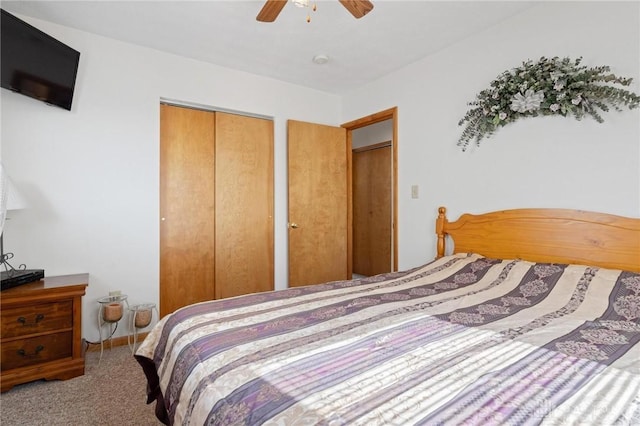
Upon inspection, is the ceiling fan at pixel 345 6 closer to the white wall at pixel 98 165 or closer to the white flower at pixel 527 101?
the white flower at pixel 527 101

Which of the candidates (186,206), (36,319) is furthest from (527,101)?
(36,319)

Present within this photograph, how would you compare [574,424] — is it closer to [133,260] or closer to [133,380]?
[133,380]

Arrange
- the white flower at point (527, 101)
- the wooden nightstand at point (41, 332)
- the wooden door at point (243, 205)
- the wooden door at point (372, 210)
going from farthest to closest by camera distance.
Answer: the wooden door at point (372, 210), the wooden door at point (243, 205), the white flower at point (527, 101), the wooden nightstand at point (41, 332)

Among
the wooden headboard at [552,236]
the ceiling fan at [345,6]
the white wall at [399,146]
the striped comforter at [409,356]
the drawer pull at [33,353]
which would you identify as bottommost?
the drawer pull at [33,353]

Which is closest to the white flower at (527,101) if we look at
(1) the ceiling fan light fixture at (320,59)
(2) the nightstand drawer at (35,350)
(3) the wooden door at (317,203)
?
(1) the ceiling fan light fixture at (320,59)

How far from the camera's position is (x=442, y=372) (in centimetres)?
85

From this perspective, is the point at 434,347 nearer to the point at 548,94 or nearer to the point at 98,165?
the point at 548,94

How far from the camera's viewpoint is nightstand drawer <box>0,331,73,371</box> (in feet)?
6.31

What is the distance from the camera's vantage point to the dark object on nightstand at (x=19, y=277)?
196cm

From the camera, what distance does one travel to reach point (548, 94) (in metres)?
2.03

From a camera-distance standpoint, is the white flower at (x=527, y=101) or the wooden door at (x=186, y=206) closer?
the white flower at (x=527, y=101)

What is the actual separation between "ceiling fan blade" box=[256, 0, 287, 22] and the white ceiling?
380 millimetres

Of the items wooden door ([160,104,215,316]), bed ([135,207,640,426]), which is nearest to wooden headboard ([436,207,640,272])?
bed ([135,207,640,426])

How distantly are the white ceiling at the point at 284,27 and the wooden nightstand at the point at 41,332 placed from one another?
6.37ft
